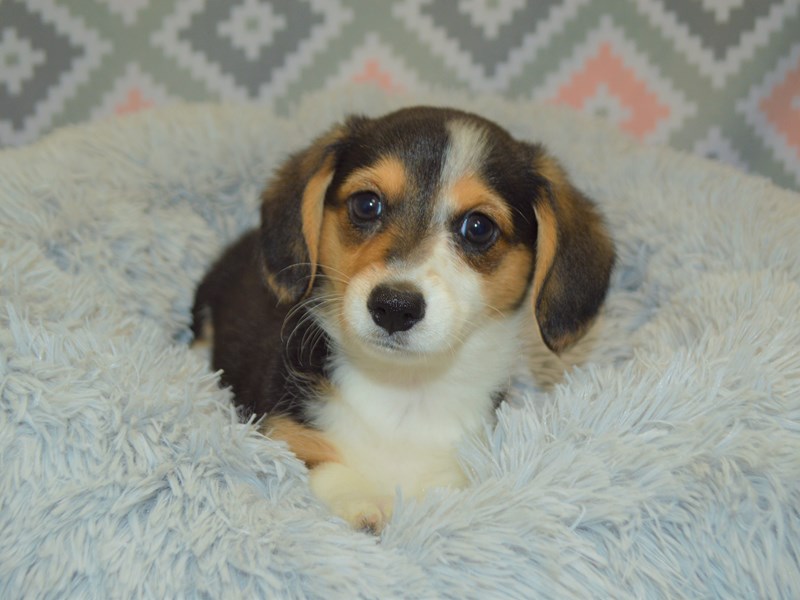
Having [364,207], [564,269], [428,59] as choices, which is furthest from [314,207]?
[428,59]

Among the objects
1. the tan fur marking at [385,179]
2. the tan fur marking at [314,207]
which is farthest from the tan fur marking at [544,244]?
the tan fur marking at [314,207]

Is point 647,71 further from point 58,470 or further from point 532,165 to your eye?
point 58,470

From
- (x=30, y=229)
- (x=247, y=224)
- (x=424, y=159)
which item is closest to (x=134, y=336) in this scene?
(x=30, y=229)

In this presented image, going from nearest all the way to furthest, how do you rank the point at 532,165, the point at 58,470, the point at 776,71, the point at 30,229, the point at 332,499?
the point at 58,470 < the point at 332,499 < the point at 532,165 < the point at 30,229 < the point at 776,71

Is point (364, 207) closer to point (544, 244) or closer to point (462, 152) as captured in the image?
point (462, 152)

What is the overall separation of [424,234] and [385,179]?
0.17 meters

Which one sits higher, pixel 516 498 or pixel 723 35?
pixel 723 35

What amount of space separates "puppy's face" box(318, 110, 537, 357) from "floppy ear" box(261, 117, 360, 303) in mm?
33

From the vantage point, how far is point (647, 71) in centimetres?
364

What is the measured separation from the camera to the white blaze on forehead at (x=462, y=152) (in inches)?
77.6

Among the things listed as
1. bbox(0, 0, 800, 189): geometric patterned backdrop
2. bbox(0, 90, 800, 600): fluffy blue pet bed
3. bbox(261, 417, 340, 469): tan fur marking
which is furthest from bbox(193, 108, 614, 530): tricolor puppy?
bbox(0, 0, 800, 189): geometric patterned backdrop

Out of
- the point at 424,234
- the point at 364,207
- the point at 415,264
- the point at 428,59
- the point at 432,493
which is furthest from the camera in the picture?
the point at 428,59

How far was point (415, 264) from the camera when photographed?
5.90ft

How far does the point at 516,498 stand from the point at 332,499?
461 millimetres
